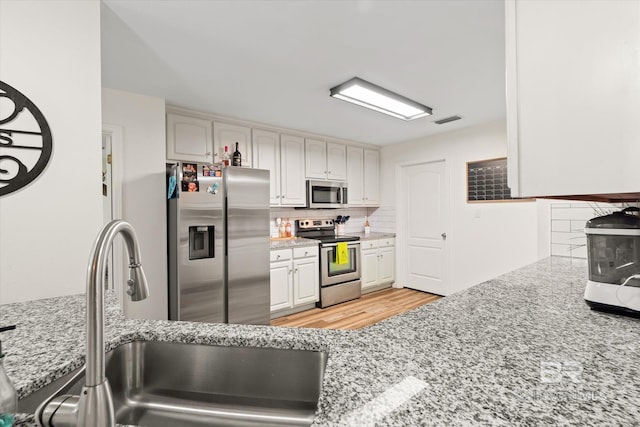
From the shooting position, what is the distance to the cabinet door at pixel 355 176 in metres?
4.45

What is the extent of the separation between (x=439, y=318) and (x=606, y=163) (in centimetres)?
66

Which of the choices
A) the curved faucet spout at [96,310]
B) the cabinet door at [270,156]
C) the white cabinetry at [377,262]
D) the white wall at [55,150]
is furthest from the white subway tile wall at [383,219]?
the curved faucet spout at [96,310]

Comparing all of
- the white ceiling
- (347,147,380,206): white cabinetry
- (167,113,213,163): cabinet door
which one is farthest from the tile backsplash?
the white ceiling

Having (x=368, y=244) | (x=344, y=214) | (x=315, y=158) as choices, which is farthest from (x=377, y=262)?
(x=315, y=158)

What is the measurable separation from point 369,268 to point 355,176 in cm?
143

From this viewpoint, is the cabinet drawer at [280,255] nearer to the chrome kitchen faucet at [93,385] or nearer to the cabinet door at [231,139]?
the cabinet door at [231,139]

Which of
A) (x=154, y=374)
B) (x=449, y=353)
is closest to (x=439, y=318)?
(x=449, y=353)

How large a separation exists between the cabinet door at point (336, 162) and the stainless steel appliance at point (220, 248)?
146 cm

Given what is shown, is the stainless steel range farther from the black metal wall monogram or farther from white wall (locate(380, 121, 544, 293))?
the black metal wall monogram

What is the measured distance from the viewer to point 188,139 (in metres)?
3.00

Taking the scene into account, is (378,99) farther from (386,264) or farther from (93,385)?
(93,385)

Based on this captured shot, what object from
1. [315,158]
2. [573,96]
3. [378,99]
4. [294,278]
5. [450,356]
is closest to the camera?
[573,96]

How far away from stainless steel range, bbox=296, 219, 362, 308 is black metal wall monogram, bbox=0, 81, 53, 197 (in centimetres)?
281

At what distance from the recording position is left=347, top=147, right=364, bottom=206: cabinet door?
445cm
